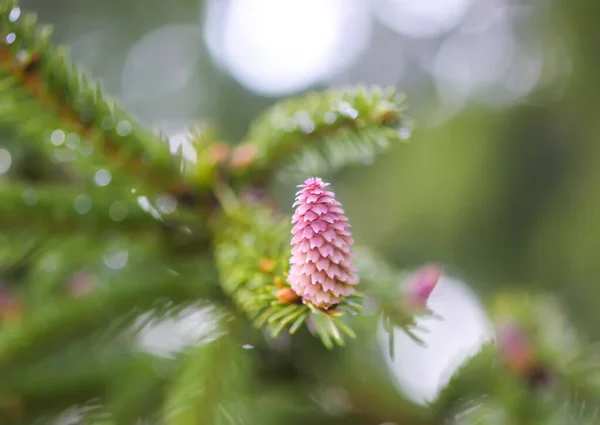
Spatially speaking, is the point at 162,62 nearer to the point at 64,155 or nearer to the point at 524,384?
the point at 64,155

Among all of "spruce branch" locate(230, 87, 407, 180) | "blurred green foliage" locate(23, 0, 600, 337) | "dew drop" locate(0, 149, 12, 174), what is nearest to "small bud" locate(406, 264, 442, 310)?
"spruce branch" locate(230, 87, 407, 180)

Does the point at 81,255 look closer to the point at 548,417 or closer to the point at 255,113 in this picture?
the point at 548,417

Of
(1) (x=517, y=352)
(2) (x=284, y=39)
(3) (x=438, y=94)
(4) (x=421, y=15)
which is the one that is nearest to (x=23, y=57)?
(1) (x=517, y=352)

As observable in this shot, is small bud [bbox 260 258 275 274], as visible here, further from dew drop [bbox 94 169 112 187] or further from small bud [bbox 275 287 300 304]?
dew drop [bbox 94 169 112 187]

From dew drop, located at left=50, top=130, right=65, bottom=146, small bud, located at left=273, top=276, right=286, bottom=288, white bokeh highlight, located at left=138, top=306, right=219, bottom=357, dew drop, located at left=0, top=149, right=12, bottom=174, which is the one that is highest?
dew drop, located at left=0, top=149, right=12, bottom=174

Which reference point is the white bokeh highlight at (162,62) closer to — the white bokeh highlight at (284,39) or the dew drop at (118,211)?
the white bokeh highlight at (284,39)

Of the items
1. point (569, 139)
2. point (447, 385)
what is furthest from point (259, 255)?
point (569, 139)
